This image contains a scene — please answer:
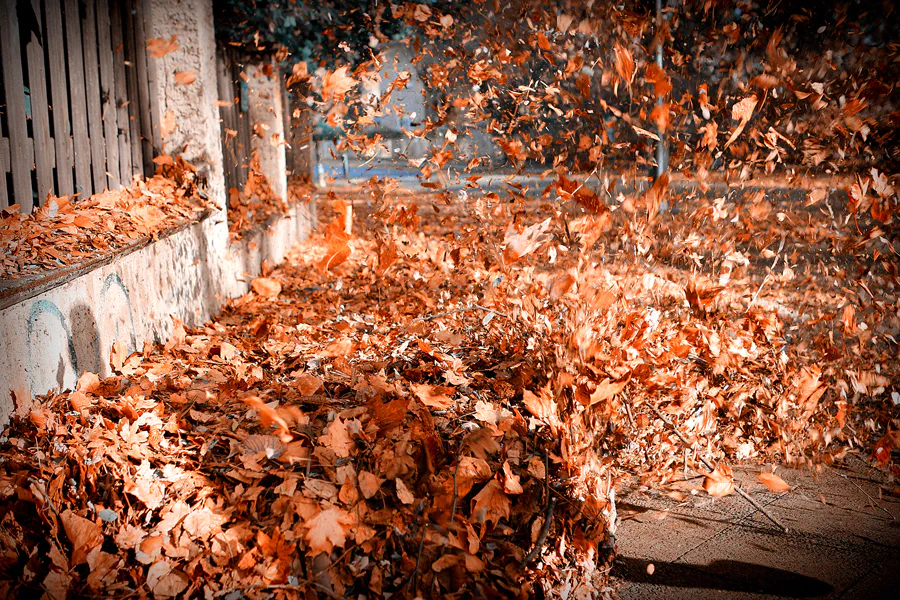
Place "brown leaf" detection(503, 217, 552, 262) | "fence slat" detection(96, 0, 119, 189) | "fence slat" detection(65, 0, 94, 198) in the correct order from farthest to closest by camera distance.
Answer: "fence slat" detection(96, 0, 119, 189), "fence slat" detection(65, 0, 94, 198), "brown leaf" detection(503, 217, 552, 262)

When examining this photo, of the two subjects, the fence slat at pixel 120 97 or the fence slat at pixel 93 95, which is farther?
the fence slat at pixel 120 97

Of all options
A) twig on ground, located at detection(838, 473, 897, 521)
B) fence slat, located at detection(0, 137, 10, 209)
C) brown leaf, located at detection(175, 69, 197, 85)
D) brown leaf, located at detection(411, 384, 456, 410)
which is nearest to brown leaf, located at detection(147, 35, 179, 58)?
brown leaf, located at detection(175, 69, 197, 85)

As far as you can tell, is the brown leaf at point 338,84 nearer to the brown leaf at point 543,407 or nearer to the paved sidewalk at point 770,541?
the brown leaf at point 543,407

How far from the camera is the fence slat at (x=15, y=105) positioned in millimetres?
3344

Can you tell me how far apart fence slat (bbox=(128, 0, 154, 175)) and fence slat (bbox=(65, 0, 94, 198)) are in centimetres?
78

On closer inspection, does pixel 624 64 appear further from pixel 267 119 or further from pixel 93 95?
pixel 267 119

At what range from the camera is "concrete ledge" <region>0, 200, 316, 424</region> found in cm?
247

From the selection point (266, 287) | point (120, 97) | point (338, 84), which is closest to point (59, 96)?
point (120, 97)

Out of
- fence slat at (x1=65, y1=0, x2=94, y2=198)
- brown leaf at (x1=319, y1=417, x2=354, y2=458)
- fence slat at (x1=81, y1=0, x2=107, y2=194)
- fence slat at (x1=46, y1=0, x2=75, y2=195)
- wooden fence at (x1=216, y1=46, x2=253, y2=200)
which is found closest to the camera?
brown leaf at (x1=319, y1=417, x2=354, y2=458)

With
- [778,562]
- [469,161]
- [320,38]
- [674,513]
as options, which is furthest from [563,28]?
[320,38]

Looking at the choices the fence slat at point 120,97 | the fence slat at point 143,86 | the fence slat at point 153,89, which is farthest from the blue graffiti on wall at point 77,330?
the fence slat at point 153,89

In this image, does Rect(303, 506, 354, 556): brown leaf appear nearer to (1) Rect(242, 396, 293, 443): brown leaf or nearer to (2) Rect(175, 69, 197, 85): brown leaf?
(1) Rect(242, 396, 293, 443): brown leaf

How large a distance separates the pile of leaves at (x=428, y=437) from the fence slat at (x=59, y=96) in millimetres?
1052

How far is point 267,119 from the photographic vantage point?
8.06 m
